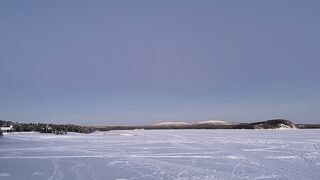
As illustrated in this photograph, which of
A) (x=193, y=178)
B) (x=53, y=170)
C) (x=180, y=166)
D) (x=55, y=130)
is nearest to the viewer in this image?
(x=193, y=178)

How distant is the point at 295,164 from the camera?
15.6 m

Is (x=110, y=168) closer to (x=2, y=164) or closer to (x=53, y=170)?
(x=53, y=170)

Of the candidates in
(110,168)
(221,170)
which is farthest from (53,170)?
(221,170)

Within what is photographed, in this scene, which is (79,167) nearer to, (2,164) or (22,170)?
(22,170)

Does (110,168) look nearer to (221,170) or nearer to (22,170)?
(22,170)

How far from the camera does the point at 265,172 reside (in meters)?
13.4

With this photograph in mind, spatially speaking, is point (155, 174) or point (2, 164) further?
point (2, 164)

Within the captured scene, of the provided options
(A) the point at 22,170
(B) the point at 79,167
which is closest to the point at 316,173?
(B) the point at 79,167

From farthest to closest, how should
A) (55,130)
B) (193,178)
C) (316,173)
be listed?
1. (55,130)
2. (316,173)
3. (193,178)

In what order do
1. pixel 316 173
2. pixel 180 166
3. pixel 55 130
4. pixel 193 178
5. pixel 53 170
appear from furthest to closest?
pixel 55 130 < pixel 180 166 < pixel 53 170 < pixel 316 173 < pixel 193 178

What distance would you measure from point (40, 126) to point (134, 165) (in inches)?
1686

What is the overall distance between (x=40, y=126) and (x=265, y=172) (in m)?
46.2

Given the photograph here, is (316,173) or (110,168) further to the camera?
(110,168)

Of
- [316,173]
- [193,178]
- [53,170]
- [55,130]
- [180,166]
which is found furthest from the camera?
[55,130]
